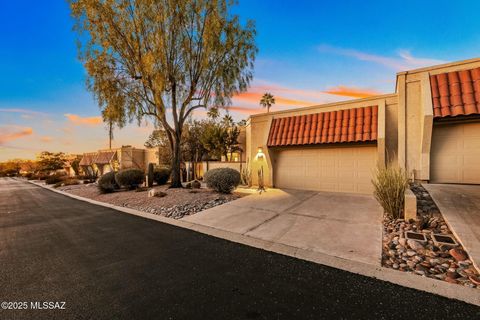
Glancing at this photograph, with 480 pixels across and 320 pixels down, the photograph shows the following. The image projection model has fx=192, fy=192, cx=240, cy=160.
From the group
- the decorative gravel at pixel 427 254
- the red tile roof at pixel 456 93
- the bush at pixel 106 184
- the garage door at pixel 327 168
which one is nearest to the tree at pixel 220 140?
the garage door at pixel 327 168

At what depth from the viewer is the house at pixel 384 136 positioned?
7090 millimetres

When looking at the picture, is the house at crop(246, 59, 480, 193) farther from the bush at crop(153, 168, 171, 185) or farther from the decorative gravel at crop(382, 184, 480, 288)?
the bush at crop(153, 168, 171, 185)

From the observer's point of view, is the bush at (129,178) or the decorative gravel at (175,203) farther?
the bush at (129,178)

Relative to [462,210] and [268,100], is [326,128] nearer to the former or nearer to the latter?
[462,210]

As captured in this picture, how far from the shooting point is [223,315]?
212 centimetres

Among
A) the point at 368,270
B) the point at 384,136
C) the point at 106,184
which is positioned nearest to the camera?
the point at 368,270

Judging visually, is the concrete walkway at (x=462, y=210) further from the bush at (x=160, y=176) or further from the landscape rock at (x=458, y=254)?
the bush at (x=160, y=176)

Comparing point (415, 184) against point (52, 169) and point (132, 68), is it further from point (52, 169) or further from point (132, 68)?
point (52, 169)

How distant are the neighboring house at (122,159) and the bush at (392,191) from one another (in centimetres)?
2433

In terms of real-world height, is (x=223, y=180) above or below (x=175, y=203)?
above

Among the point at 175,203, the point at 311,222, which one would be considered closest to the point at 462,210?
the point at 311,222

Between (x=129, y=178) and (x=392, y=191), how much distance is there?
13419 millimetres

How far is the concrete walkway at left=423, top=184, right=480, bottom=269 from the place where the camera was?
11.2ft

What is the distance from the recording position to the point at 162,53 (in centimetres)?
980
